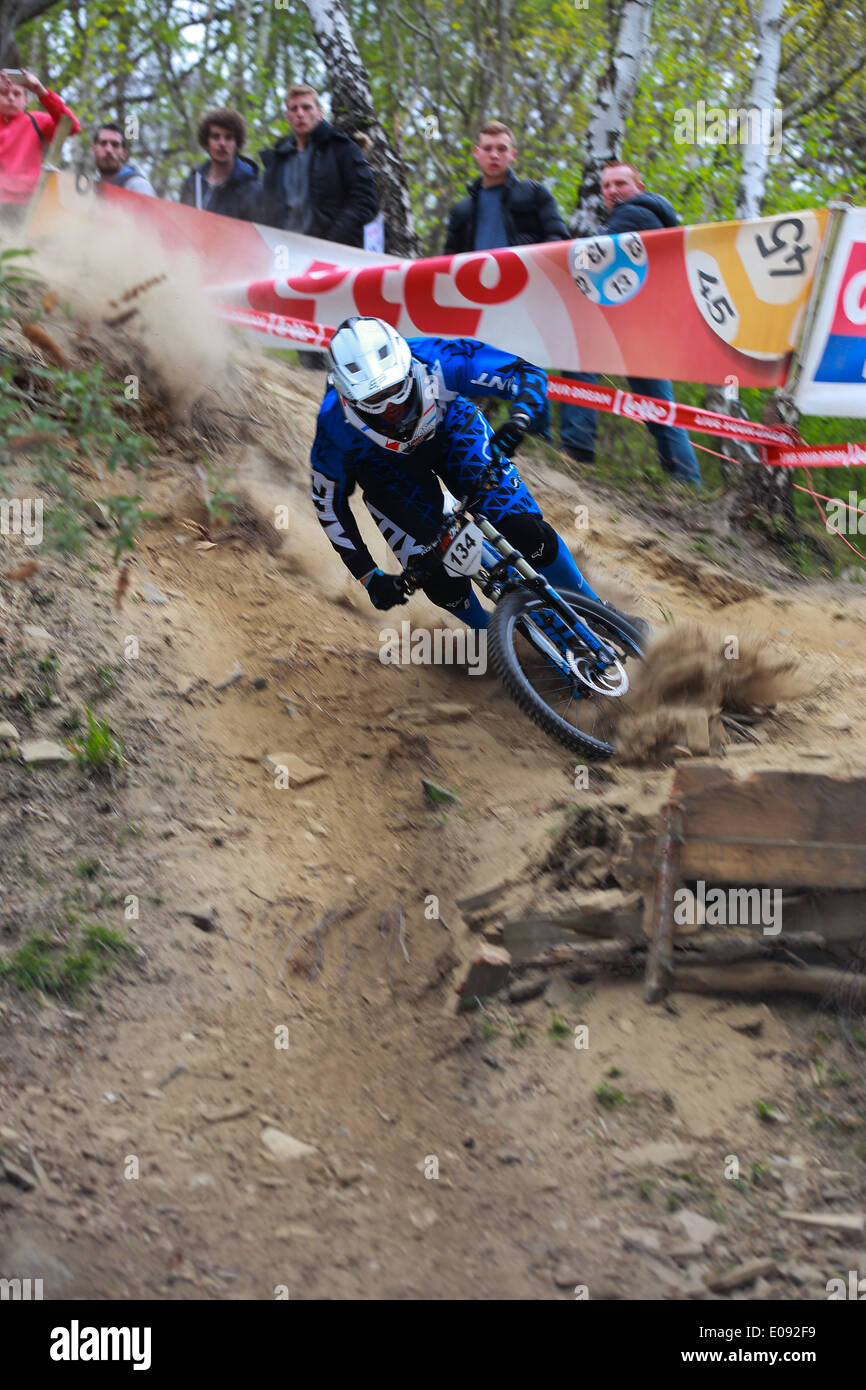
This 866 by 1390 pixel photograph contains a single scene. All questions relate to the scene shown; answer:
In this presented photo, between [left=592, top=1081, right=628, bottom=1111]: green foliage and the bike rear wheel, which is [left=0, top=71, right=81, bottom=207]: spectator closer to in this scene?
the bike rear wheel

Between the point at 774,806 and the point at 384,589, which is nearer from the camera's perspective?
the point at 774,806

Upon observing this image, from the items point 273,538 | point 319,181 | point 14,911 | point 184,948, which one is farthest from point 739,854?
point 319,181

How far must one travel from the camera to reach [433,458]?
5.64m

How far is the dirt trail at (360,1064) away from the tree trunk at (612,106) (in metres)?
5.00

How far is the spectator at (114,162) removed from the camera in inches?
349

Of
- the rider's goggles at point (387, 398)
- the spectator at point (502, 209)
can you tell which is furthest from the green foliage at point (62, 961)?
the spectator at point (502, 209)

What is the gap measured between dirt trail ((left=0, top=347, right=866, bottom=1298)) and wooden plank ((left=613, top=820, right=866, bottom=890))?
0.44 meters

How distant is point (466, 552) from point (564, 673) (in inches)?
29.1

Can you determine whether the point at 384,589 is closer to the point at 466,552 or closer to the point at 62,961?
the point at 466,552

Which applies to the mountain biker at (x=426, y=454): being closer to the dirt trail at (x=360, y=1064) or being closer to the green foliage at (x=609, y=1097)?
the dirt trail at (x=360, y=1064)

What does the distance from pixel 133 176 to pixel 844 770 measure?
738cm

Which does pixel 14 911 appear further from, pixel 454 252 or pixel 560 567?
pixel 454 252

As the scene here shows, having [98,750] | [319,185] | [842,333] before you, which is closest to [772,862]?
[98,750]

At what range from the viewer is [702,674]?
5684 mm
